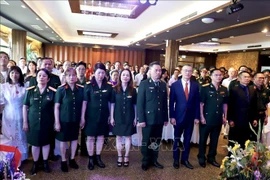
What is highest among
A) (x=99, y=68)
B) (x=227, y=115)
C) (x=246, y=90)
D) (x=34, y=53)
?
(x=34, y=53)

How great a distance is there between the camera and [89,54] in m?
15.3

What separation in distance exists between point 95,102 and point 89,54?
1266 centimetres

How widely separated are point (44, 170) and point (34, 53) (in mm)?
11105

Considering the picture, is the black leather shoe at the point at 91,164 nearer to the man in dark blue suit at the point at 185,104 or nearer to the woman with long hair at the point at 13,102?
the woman with long hair at the point at 13,102

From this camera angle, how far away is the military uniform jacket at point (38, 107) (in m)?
2.94

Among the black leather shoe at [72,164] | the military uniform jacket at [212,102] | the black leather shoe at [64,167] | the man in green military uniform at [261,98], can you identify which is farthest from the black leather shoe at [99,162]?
the man in green military uniform at [261,98]

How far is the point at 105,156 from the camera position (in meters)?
3.82

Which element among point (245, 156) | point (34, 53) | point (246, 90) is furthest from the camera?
point (34, 53)

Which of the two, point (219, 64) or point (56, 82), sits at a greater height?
point (219, 64)

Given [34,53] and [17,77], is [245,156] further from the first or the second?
[34,53]

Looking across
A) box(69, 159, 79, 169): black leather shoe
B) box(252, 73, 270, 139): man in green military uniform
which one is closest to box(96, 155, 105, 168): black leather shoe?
box(69, 159, 79, 169): black leather shoe

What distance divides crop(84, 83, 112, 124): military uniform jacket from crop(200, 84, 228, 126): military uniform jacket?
5.02 ft

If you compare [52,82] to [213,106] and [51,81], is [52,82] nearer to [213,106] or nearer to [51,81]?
[51,81]

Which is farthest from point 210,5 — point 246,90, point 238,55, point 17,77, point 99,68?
point 238,55
